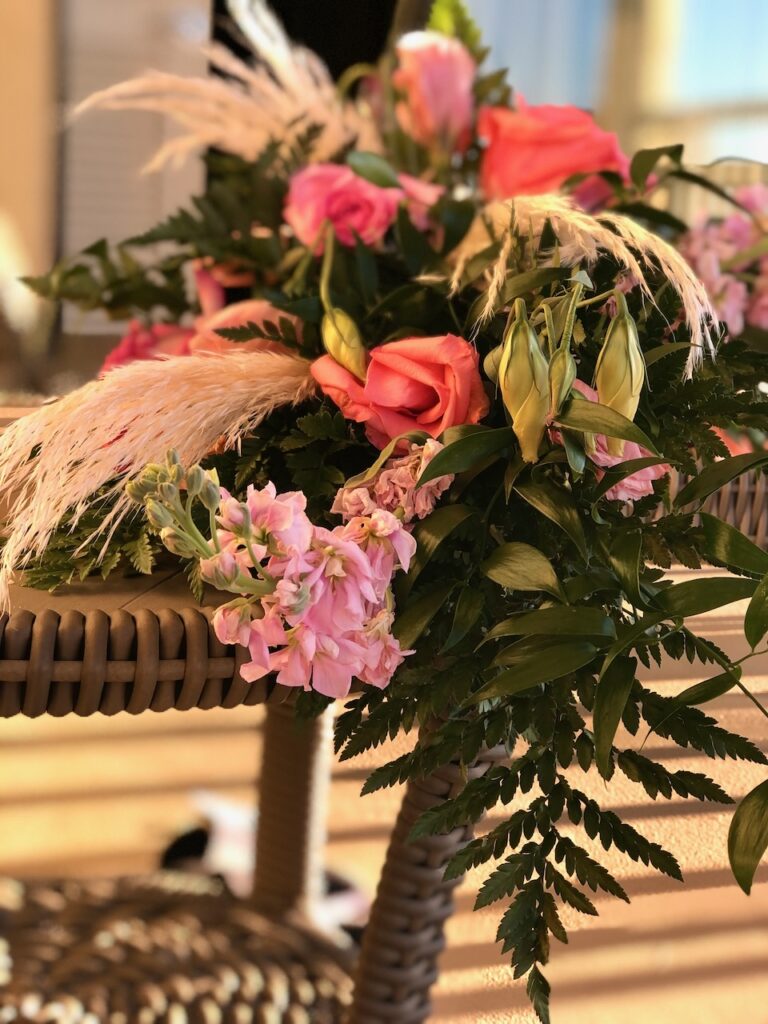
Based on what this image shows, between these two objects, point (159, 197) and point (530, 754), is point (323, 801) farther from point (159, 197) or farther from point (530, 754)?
point (159, 197)

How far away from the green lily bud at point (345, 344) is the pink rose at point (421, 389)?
0.01 m

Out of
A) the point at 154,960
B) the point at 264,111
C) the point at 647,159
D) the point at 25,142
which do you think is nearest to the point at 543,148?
the point at 647,159

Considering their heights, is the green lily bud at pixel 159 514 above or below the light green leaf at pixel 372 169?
below

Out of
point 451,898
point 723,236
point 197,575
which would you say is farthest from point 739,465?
point 723,236

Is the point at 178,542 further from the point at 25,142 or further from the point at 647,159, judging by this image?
the point at 25,142

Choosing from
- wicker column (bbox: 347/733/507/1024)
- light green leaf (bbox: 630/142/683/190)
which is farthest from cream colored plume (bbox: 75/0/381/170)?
wicker column (bbox: 347/733/507/1024)

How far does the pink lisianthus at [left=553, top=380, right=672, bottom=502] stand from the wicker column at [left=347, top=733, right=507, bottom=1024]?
0.61ft

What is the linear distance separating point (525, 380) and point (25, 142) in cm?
95

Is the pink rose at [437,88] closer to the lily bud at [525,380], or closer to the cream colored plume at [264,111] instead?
the cream colored plume at [264,111]

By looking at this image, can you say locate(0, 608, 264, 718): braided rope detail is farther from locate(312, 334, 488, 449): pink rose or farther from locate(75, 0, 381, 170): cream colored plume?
locate(75, 0, 381, 170): cream colored plume

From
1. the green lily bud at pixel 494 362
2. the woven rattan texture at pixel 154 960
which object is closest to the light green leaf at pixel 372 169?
the green lily bud at pixel 494 362

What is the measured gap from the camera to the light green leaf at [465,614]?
0.29m

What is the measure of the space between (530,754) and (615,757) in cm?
3

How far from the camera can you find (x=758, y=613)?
0.82ft
